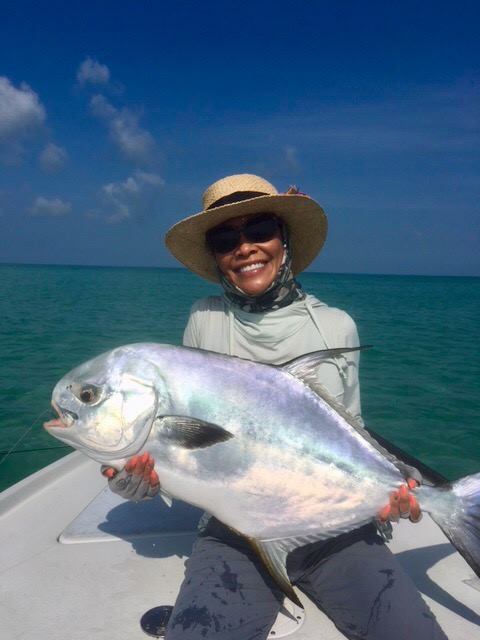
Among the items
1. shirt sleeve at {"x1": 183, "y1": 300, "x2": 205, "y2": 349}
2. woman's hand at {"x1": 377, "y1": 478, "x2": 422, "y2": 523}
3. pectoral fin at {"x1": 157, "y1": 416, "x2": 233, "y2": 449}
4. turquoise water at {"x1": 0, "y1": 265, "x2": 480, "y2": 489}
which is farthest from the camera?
turquoise water at {"x1": 0, "y1": 265, "x2": 480, "y2": 489}

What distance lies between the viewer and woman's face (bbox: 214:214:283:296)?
260cm

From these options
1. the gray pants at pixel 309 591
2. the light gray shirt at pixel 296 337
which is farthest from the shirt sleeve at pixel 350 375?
the gray pants at pixel 309 591

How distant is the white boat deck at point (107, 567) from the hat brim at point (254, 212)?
1533mm

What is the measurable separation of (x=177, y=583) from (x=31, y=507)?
1.17 meters

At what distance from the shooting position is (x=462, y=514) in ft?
6.33

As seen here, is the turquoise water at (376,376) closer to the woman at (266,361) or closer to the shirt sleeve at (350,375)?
the woman at (266,361)

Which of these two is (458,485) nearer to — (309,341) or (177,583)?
(309,341)

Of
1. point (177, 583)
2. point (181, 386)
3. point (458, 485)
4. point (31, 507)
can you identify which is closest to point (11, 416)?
point (31, 507)

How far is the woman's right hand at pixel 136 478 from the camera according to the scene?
1.95 meters

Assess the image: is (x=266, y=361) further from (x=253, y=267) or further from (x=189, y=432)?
(x=189, y=432)

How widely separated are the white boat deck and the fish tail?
1.86 feet

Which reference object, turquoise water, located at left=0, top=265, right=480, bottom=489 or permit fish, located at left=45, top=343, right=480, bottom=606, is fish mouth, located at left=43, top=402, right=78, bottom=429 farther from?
turquoise water, located at left=0, top=265, right=480, bottom=489

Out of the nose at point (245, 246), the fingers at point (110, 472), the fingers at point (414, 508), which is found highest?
the nose at point (245, 246)

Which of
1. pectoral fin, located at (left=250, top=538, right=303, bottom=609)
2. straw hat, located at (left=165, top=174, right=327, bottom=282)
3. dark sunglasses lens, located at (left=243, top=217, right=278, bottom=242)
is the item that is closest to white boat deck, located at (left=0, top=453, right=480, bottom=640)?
pectoral fin, located at (left=250, top=538, right=303, bottom=609)
